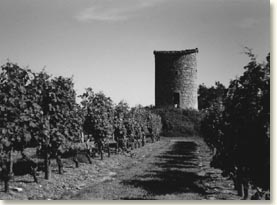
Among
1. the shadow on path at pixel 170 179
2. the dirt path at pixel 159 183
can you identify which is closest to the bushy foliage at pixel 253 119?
the dirt path at pixel 159 183

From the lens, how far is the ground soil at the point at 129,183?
6.39 m

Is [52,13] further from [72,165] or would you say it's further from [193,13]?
[72,165]

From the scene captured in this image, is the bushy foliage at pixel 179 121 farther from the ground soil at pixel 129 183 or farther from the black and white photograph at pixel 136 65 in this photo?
the black and white photograph at pixel 136 65

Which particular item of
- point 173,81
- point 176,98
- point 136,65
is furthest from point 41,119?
point 176,98

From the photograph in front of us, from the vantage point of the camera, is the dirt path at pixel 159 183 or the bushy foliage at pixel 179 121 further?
the bushy foliage at pixel 179 121

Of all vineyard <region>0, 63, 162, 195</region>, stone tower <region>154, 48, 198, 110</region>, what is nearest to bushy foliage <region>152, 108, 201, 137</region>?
stone tower <region>154, 48, 198, 110</region>

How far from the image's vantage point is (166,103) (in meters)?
22.7

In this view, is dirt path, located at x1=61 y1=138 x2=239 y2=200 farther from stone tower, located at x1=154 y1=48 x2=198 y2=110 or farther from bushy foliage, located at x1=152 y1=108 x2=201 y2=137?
bushy foliage, located at x1=152 y1=108 x2=201 y2=137

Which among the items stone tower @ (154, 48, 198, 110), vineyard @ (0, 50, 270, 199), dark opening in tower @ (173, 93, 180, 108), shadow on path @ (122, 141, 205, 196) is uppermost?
stone tower @ (154, 48, 198, 110)

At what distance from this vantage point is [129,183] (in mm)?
7609

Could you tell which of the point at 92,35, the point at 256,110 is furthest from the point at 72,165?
the point at 256,110

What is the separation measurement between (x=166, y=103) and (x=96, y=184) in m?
15.6

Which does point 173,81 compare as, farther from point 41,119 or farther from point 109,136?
point 41,119

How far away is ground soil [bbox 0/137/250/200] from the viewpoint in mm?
6391
